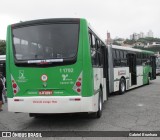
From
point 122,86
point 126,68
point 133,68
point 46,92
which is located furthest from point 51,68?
point 133,68

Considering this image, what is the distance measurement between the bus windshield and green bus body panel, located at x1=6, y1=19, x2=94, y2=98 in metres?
0.22

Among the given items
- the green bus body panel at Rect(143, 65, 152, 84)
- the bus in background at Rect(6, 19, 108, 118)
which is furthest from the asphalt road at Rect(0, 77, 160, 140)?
the green bus body panel at Rect(143, 65, 152, 84)

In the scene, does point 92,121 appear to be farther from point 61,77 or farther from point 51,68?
point 51,68

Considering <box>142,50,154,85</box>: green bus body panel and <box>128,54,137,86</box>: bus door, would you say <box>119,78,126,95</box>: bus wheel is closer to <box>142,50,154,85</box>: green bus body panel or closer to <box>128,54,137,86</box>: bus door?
<box>128,54,137,86</box>: bus door

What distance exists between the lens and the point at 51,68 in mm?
8430

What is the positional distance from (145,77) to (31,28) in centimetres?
1710

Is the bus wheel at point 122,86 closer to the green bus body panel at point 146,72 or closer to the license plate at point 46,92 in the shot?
the green bus body panel at point 146,72

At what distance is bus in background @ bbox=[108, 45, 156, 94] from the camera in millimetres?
16656

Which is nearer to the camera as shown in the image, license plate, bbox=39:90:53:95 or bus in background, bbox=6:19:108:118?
bus in background, bbox=6:19:108:118

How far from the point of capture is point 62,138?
287 inches

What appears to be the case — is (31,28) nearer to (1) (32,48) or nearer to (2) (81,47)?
(1) (32,48)

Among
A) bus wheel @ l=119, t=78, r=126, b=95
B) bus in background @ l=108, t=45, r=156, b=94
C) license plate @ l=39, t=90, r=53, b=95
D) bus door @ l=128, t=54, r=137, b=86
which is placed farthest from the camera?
bus door @ l=128, t=54, r=137, b=86

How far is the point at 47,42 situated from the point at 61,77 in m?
1.08

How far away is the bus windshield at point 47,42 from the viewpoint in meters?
8.48
